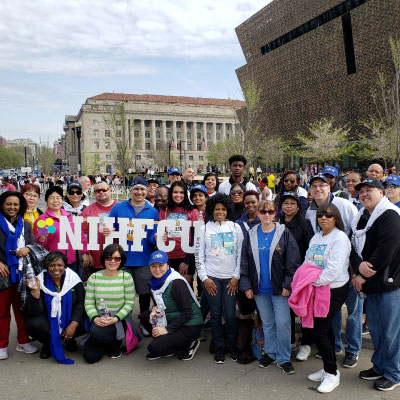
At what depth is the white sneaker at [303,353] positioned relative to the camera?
4.76 meters

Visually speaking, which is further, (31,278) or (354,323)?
(31,278)

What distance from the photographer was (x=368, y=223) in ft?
13.5

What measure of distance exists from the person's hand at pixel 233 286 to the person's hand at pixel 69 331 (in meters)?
2.03

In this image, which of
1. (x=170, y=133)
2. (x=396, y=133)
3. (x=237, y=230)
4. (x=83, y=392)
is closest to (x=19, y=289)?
(x=83, y=392)

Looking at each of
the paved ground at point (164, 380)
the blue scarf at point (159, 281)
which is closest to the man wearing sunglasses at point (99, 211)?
the blue scarf at point (159, 281)

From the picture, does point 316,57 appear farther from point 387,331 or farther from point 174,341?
point 174,341

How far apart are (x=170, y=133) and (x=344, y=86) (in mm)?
76786

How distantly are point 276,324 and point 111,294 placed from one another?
6.91ft

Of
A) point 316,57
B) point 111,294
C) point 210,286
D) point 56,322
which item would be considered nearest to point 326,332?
point 210,286

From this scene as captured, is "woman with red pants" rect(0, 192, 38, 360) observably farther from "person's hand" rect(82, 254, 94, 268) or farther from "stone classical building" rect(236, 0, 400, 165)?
"stone classical building" rect(236, 0, 400, 165)

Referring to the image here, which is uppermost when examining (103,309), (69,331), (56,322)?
(103,309)

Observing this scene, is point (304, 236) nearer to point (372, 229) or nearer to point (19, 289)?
point (372, 229)

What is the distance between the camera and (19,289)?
16.1ft

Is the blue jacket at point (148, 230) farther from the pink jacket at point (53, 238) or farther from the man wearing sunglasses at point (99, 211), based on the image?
the pink jacket at point (53, 238)
